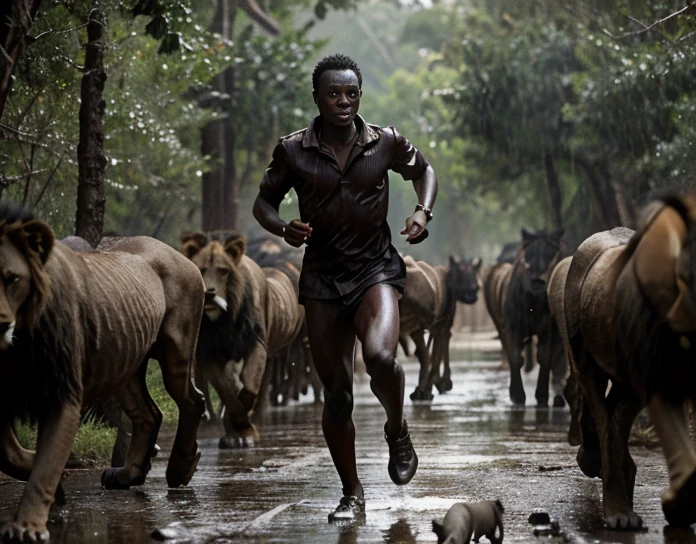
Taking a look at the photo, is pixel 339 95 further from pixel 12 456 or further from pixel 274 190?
pixel 12 456

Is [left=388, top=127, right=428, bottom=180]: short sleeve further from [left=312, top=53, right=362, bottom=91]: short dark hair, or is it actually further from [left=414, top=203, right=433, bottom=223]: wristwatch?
[left=312, top=53, right=362, bottom=91]: short dark hair

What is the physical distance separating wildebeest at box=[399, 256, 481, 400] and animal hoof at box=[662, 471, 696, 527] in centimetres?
1044

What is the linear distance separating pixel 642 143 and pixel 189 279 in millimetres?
17633

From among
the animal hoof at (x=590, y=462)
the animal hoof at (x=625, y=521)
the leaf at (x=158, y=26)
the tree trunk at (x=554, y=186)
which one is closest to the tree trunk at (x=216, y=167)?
the tree trunk at (x=554, y=186)

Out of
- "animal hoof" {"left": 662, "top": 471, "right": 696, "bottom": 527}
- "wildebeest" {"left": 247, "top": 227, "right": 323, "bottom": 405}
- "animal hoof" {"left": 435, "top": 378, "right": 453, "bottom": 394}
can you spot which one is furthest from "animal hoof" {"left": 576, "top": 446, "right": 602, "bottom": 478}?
"animal hoof" {"left": 435, "top": 378, "right": 453, "bottom": 394}

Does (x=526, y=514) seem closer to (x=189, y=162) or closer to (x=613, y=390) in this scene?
(x=613, y=390)

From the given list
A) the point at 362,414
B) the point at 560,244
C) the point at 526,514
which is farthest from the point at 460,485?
the point at 560,244

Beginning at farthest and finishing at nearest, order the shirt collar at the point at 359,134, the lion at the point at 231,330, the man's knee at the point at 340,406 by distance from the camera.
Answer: the lion at the point at 231,330 → the shirt collar at the point at 359,134 → the man's knee at the point at 340,406

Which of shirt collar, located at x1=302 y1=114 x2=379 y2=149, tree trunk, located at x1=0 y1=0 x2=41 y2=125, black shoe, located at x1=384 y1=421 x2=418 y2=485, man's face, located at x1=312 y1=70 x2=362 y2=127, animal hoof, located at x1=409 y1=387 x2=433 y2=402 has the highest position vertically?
tree trunk, located at x1=0 y1=0 x2=41 y2=125

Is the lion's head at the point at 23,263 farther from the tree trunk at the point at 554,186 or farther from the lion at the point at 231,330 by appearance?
the tree trunk at the point at 554,186

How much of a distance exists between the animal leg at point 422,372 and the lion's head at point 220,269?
5.82 metres

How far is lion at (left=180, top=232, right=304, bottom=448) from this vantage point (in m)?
13.5

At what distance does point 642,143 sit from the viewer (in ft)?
86.0

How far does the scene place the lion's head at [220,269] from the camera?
45.0ft
